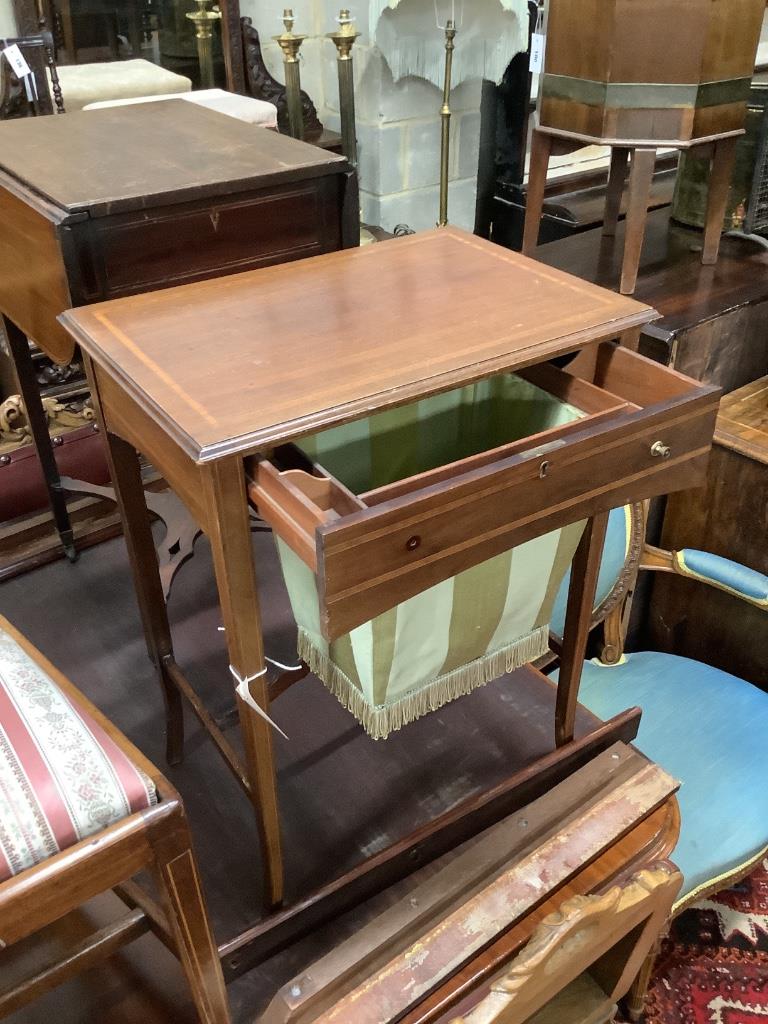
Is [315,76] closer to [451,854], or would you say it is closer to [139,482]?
[139,482]

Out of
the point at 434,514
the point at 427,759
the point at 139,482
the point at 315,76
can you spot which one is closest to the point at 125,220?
the point at 139,482

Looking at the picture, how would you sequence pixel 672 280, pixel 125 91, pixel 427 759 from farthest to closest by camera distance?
pixel 125 91, pixel 672 280, pixel 427 759

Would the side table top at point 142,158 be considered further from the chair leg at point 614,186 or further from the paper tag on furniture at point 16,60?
the chair leg at point 614,186

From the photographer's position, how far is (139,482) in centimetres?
107

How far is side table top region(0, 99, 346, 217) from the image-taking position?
101cm

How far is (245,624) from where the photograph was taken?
0.83 m

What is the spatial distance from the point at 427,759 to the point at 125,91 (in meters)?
1.82

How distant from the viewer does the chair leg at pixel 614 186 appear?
73.0 inches

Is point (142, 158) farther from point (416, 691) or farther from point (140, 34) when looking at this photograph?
point (140, 34)

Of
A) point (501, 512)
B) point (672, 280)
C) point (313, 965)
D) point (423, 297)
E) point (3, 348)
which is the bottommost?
point (313, 965)

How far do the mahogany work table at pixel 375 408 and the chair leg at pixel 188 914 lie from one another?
0.13 metres

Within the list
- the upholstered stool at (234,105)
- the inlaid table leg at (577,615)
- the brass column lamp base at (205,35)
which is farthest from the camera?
the brass column lamp base at (205,35)

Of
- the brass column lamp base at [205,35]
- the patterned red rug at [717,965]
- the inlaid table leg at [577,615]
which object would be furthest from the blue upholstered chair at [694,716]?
the brass column lamp base at [205,35]

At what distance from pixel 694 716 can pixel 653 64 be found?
111 centimetres
